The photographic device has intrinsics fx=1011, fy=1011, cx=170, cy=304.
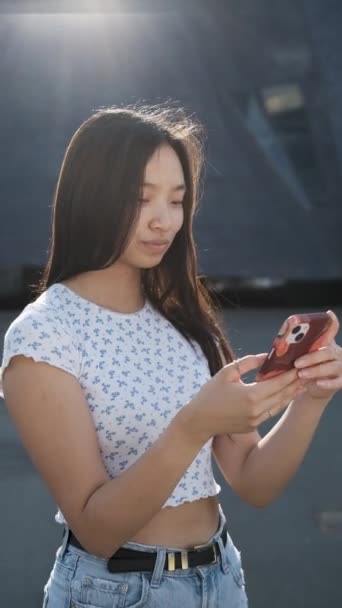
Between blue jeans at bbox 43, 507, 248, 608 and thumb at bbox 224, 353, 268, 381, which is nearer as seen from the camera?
thumb at bbox 224, 353, 268, 381

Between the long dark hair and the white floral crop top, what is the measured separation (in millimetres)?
90

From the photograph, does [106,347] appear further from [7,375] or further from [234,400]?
[234,400]

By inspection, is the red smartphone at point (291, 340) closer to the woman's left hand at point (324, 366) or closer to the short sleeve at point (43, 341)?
the woman's left hand at point (324, 366)

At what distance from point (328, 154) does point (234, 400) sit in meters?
17.1

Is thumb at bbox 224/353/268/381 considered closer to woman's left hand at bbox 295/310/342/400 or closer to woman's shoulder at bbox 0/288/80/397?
woman's left hand at bbox 295/310/342/400

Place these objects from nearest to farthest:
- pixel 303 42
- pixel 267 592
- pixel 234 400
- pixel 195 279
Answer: pixel 234 400
pixel 195 279
pixel 267 592
pixel 303 42

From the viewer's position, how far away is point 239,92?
1820 cm

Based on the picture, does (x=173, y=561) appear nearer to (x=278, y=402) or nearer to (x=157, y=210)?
(x=278, y=402)

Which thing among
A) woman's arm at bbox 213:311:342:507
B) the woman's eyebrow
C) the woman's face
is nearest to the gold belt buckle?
woman's arm at bbox 213:311:342:507

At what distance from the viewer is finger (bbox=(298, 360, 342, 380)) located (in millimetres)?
1810

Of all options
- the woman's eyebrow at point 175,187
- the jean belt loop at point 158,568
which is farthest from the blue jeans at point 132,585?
the woman's eyebrow at point 175,187

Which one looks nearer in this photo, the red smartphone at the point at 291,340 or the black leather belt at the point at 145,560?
the red smartphone at the point at 291,340

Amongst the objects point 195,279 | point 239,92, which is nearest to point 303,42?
point 239,92

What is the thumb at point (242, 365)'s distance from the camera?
1.71 meters
